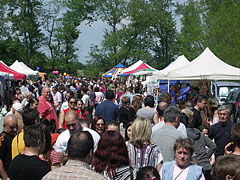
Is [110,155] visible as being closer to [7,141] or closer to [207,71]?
[7,141]

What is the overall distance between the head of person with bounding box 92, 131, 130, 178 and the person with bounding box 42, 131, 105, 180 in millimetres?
605

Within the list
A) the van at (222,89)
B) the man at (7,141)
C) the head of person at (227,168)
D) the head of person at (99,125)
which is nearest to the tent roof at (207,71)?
the van at (222,89)

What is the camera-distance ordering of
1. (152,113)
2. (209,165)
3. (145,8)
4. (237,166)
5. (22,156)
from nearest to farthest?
(237,166), (22,156), (209,165), (152,113), (145,8)

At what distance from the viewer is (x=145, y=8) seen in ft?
172

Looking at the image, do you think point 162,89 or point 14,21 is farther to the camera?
point 14,21

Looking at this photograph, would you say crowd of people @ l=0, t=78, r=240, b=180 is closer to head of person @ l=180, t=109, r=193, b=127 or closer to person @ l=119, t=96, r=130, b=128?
head of person @ l=180, t=109, r=193, b=127

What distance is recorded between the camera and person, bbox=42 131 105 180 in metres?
3.15

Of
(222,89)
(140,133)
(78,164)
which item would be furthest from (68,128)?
(222,89)

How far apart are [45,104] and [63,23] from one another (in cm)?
4622

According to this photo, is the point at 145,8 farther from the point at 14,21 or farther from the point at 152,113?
the point at 152,113

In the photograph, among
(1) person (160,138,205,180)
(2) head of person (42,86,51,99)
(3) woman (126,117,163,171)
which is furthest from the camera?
(2) head of person (42,86,51,99)

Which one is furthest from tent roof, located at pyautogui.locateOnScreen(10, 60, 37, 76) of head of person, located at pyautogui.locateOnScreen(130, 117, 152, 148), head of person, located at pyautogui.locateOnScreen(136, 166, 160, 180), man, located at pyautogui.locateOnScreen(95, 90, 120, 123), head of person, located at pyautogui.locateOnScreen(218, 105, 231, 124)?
head of person, located at pyautogui.locateOnScreen(136, 166, 160, 180)

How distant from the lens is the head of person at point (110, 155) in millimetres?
3939

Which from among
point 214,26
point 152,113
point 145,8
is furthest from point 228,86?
point 145,8
